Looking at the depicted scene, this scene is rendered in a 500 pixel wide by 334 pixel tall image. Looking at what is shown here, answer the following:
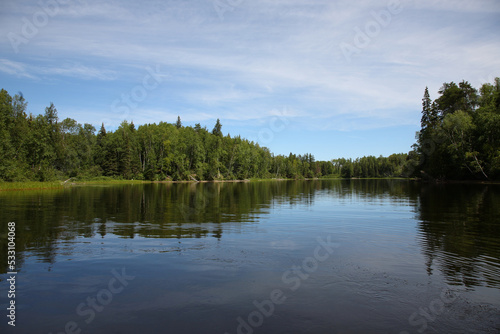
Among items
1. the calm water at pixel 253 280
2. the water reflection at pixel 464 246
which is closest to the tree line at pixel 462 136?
the water reflection at pixel 464 246

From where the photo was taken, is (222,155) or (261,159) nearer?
(222,155)

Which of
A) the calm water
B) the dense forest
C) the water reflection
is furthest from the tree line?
the calm water

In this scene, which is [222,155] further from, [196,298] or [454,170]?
[196,298]

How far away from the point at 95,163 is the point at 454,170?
429ft

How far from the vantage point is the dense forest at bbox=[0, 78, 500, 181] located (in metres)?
72.3

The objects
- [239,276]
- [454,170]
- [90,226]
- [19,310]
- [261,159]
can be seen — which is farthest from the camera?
[261,159]

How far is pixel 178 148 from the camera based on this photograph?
13000 centimetres

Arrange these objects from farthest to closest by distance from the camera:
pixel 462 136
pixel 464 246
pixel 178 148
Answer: pixel 178 148 < pixel 462 136 < pixel 464 246

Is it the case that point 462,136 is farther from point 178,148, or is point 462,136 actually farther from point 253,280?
point 178,148

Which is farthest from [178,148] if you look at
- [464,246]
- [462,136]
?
[464,246]

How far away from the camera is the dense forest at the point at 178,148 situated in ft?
237

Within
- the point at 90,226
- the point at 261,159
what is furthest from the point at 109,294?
the point at 261,159

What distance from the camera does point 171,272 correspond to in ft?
37.5

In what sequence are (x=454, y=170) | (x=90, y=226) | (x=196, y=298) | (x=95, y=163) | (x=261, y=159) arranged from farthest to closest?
(x=261, y=159), (x=95, y=163), (x=454, y=170), (x=90, y=226), (x=196, y=298)
